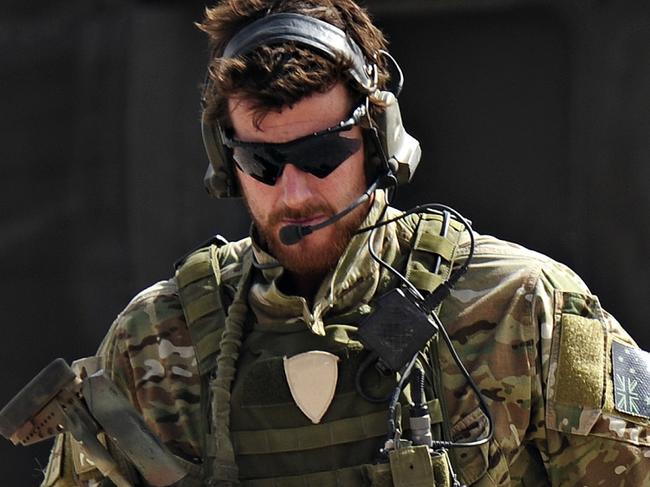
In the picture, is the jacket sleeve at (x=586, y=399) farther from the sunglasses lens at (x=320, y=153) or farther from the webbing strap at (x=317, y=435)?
the sunglasses lens at (x=320, y=153)

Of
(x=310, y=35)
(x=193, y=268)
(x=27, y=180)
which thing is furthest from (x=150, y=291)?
(x=27, y=180)

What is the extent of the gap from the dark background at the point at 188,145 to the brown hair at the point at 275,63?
2023 mm

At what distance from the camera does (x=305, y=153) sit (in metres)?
3.05

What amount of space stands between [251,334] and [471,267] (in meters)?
0.48

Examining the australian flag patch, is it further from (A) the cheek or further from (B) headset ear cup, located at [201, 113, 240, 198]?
(B) headset ear cup, located at [201, 113, 240, 198]

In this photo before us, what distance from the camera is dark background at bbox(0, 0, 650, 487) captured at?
5141mm

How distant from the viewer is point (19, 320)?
17.2ft

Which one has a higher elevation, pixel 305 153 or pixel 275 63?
pixel 275 63

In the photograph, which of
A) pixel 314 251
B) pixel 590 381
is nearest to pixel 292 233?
pixel 314 251

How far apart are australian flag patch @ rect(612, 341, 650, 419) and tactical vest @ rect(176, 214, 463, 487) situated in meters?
0.36

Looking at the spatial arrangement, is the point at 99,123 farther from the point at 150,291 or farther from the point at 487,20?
the point at 150,291

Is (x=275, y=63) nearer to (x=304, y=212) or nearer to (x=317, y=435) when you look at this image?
(x=304, y=212)

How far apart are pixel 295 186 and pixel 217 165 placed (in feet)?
0.93

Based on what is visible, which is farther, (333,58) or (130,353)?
(130,353)
